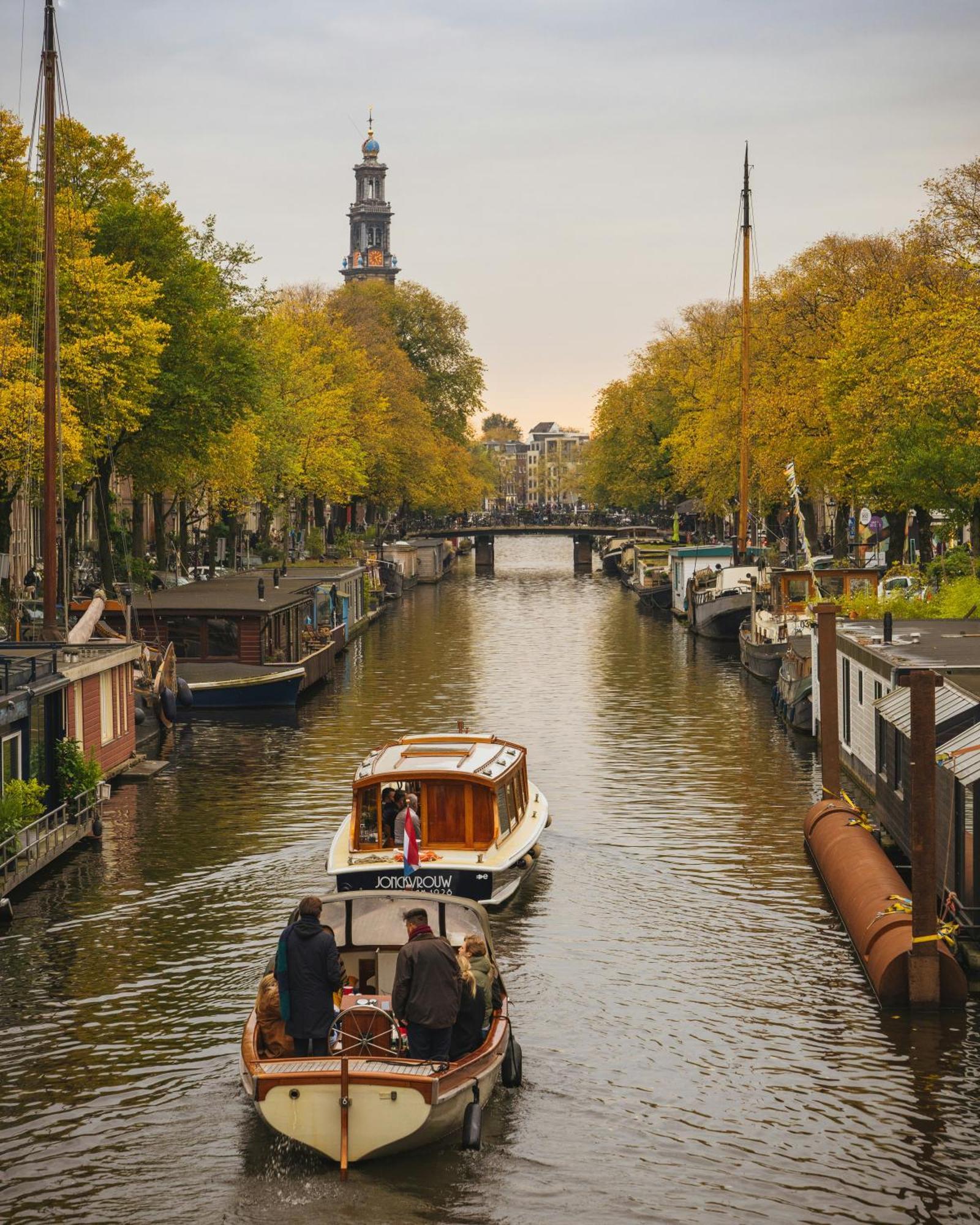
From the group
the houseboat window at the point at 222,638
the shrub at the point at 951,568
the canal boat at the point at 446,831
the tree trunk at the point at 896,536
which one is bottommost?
the canal boat at the point at 446,831

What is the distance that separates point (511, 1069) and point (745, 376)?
195 feet

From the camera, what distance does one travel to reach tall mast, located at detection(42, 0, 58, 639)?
37125 mm

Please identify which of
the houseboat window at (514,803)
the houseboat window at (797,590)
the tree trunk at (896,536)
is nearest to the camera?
the houseboat window at (514,803)

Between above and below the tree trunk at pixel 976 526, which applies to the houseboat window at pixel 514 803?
below

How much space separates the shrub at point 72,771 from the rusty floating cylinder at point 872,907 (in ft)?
44.2

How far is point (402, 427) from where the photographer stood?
112 m

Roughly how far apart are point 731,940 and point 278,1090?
11.0 m

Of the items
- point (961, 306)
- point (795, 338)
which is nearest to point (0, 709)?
point (961, 306)

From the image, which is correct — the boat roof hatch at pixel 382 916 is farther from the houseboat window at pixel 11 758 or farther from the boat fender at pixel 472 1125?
the houseboat window at pixel 11 758

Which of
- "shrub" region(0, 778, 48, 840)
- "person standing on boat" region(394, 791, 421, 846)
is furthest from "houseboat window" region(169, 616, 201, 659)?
"person standing on boat" region(394, 791, 421, 846)

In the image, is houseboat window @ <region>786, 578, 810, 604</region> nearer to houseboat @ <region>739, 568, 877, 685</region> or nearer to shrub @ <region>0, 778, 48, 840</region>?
houseboat @ <region>739, 568, 877, 685</region>

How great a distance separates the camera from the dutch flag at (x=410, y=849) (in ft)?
80.7

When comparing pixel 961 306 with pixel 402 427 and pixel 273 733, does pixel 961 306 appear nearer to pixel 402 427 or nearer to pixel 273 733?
pixel 273 733

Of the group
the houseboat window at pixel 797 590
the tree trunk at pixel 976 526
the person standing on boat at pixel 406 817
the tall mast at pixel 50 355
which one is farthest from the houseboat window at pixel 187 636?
the person standing on boat at pixel 406 817
